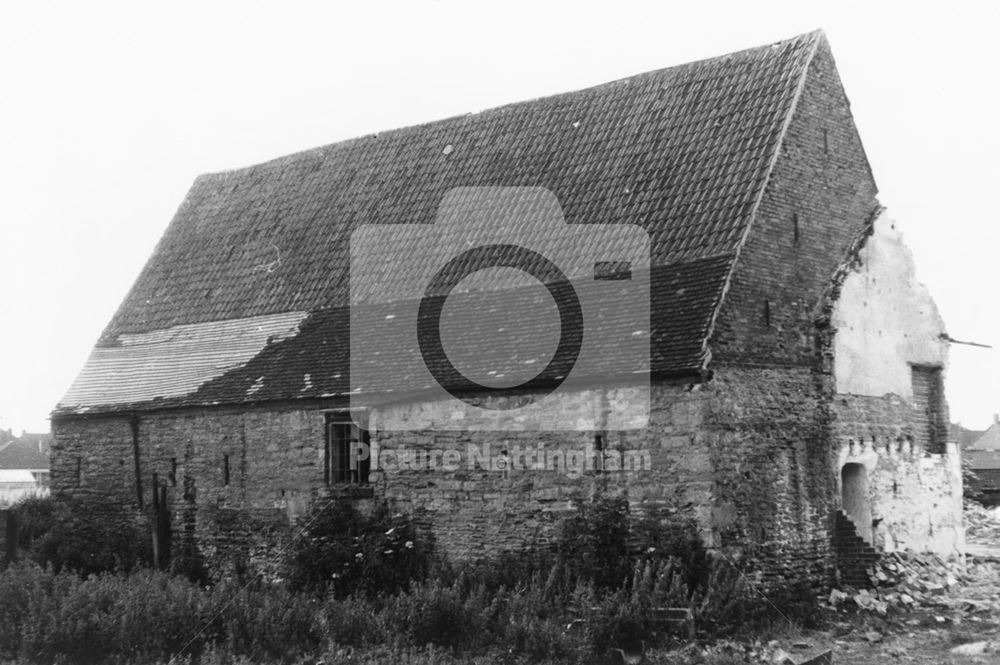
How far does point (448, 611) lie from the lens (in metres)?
13.8

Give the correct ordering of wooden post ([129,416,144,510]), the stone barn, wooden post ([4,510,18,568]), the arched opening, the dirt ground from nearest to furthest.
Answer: the dirt ground
the stone barn
the arched opening
wooden post ([4,510,18,568])
wooden post ([129,416,144,510])

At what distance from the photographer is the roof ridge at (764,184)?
15227 millimetres

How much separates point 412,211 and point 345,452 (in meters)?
5.01

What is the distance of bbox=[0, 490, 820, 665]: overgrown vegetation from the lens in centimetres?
1333

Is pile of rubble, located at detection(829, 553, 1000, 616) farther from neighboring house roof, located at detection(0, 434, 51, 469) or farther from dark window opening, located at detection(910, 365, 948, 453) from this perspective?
neighboring house roof, located at detection(0, 434, 51, 469)

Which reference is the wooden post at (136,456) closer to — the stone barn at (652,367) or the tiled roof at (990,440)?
the stone barn at (652,367)

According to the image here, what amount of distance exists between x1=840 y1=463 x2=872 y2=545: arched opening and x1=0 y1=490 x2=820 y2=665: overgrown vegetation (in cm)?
331

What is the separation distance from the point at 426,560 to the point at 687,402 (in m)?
4.93

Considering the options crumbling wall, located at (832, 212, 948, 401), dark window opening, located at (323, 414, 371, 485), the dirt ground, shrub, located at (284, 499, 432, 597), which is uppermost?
crumbling wall, located at (832, 212, 948, 401)

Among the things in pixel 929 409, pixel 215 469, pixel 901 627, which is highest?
pixel 929 409
